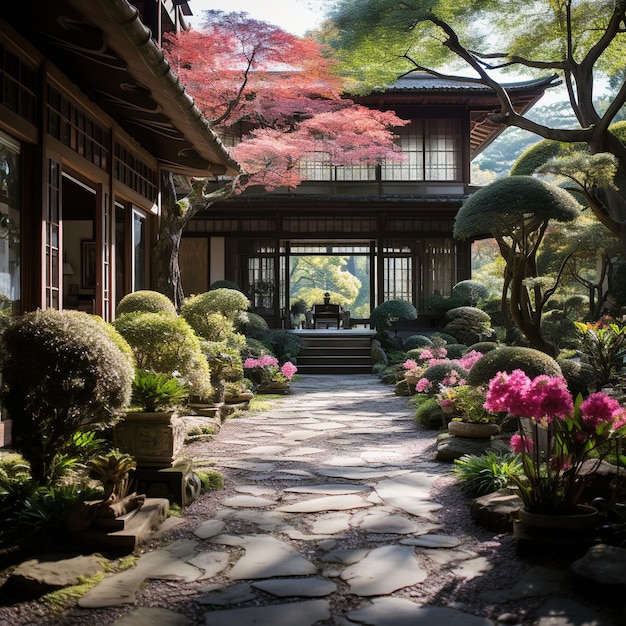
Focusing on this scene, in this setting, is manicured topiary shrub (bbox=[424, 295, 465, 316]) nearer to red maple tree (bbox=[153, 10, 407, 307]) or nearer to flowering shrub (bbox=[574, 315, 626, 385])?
red maple tree (bbox=[153, 10, 407, 307])

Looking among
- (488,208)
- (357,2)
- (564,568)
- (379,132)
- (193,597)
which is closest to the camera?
(193,597)

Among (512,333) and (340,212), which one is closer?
(512,333)

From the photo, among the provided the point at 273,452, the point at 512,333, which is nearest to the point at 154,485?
the point at 273,452

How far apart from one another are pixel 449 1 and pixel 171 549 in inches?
437

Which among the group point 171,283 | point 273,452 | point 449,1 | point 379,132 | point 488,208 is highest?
point 449,1

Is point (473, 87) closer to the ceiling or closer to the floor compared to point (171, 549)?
closer to the ceiling

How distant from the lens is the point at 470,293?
18875mm

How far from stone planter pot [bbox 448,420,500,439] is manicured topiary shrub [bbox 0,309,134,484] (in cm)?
354

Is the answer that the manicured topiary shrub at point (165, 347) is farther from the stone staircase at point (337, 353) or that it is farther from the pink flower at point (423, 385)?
the stone staircase at point (337, 353)

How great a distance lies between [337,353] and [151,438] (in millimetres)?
13025

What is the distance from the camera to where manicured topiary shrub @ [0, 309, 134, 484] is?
424 centimetres

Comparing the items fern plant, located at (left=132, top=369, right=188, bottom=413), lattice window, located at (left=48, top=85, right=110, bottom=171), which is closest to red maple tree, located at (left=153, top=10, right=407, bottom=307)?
lattice window, located at (left=48, top=85, right=110, bottom=171)

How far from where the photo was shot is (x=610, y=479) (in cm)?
438

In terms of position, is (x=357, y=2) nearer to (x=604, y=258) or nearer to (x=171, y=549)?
(x=604, y=258)
